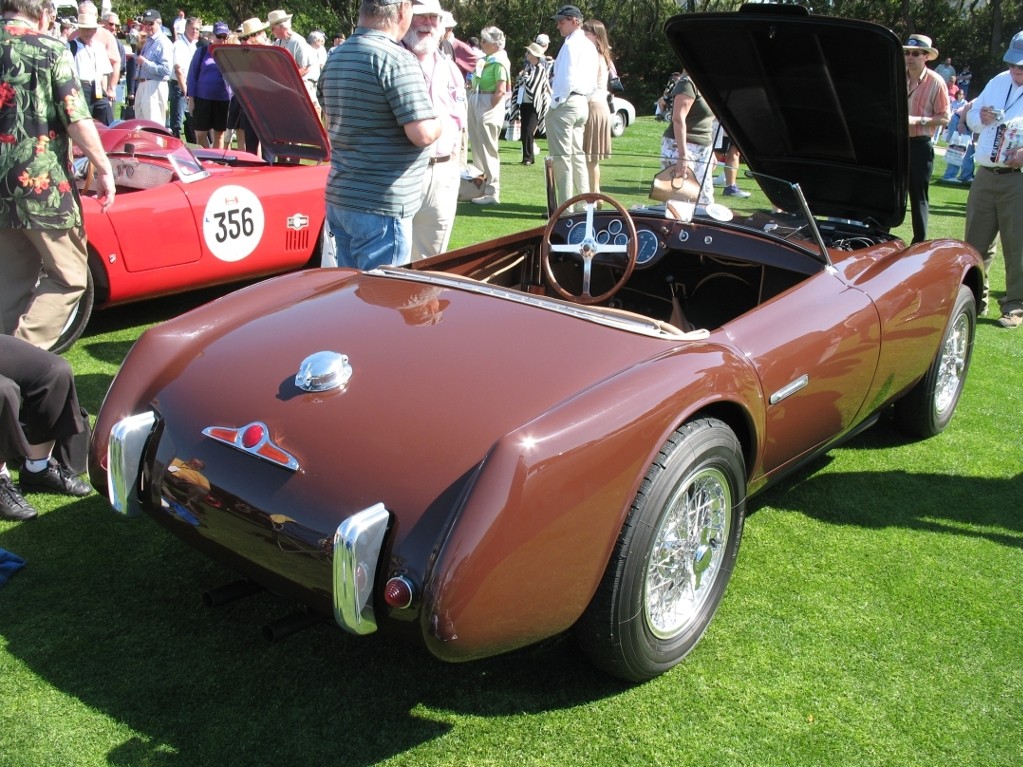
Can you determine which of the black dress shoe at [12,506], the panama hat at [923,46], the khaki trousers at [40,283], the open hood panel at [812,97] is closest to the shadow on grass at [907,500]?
the open hood panel at [812,97]

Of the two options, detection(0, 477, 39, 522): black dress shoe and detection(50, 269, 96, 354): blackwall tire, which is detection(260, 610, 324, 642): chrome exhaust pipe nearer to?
detection(0, 477, 39, 522): black dress shoe

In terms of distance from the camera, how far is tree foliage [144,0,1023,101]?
101 ft

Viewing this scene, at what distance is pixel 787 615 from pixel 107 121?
473 inches

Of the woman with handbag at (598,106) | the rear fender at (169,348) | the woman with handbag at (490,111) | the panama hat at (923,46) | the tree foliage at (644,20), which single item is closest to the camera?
the rear fender at (169,348)

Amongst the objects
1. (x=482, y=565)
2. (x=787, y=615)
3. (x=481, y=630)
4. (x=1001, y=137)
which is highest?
(x=1001, y=137)

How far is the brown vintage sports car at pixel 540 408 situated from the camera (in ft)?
7.49

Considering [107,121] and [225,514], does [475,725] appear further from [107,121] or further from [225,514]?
[107,121]

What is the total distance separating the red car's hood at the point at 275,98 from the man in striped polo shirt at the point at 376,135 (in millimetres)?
1633

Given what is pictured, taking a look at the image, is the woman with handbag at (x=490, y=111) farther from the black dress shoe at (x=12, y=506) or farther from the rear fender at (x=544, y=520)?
the rear fender at (x=544, y=520)

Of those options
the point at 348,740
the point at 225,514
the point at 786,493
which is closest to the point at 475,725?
the point at 348,740

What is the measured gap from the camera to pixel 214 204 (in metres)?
5.75

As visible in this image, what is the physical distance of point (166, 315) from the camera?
19.9 feet

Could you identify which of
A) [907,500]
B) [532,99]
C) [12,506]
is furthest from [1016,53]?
[532,99]

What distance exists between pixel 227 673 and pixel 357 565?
29.8 inches
